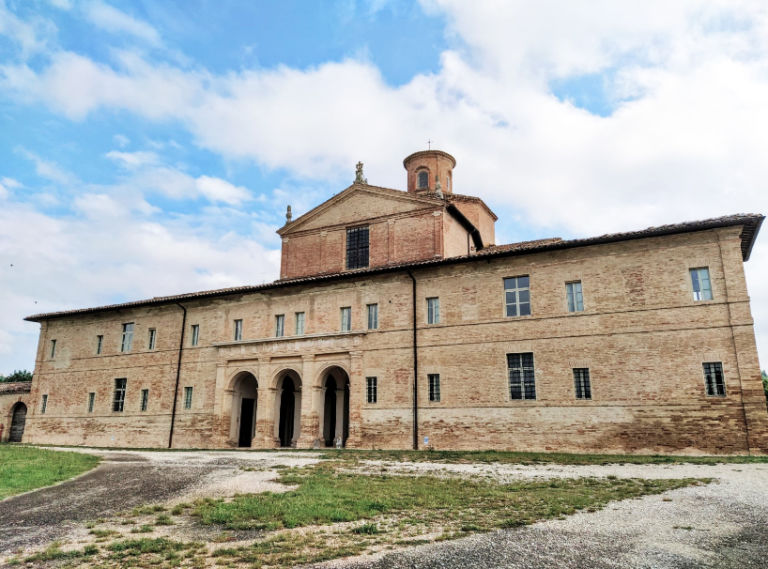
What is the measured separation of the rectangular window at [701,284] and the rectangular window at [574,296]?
3868mm

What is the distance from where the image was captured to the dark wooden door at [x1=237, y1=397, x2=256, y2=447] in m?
28.8

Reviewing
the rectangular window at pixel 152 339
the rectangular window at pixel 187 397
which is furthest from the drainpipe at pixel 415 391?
the rectangular window at pixel 152 339

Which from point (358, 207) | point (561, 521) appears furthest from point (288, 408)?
point (561, 521)

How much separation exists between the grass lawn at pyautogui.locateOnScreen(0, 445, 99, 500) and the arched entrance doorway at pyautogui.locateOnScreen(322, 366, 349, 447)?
11334 mm

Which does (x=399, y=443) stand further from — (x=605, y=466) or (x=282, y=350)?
(x=605, y=466)

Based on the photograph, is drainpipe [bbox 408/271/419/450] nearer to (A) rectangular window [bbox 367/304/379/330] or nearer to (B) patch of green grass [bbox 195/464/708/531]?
(A) rectangular window [bbox 367/304/379/330]

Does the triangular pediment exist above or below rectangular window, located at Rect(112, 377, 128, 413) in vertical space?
above

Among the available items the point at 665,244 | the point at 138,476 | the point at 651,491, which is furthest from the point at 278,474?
the point at 665,244

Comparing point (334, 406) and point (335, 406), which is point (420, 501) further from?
point (334, 406)

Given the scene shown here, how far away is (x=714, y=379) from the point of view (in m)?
18.7

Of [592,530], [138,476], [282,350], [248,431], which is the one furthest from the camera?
[248,431]

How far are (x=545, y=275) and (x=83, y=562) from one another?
19.1 meters

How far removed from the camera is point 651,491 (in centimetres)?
1064

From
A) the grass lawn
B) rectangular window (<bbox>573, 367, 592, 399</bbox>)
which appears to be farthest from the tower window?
the grass lawn
